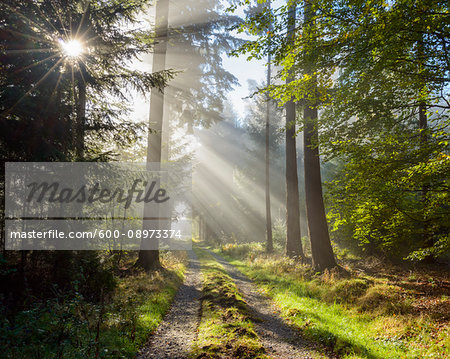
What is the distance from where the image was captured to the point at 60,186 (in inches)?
267

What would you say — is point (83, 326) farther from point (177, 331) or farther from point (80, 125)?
point (80, 125)

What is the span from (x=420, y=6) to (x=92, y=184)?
337 inches

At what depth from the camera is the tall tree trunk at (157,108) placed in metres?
10.8

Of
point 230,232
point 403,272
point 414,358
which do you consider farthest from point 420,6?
point 230,232

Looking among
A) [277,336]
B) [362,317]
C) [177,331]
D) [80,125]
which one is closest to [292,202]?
[362,317]

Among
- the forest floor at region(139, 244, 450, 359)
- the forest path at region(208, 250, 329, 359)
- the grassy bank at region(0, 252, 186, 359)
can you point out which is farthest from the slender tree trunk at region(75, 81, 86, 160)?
the forest path at region(208, 250, 329, 359)

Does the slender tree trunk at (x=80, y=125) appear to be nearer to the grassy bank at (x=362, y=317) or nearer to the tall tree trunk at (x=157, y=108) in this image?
the tall tree trunk at (x=157, y=108)

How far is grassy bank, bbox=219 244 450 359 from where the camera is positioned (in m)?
4.63

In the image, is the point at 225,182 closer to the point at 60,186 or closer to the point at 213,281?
the point at 213,281

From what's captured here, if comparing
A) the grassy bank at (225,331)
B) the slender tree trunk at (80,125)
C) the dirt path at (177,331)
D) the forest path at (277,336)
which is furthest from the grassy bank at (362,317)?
the slender tree trunk at (80,125)

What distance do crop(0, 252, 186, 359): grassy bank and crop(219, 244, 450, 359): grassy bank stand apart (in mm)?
3802

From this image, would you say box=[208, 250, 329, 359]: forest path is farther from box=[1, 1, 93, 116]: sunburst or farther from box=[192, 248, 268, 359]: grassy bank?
box=[1, 1, 93, 116]: sunburst

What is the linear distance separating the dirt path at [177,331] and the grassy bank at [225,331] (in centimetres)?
22

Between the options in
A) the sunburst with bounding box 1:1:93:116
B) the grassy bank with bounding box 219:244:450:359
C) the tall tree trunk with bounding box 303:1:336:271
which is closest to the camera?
the grassy bank with bounding box 219:244:450:359
